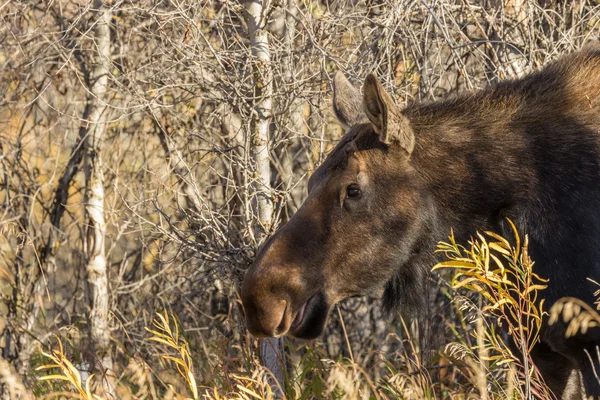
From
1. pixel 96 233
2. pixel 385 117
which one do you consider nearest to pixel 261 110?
pixel 385 117

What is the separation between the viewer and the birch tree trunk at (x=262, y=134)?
18.4 feet

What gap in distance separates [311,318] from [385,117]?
1082mm

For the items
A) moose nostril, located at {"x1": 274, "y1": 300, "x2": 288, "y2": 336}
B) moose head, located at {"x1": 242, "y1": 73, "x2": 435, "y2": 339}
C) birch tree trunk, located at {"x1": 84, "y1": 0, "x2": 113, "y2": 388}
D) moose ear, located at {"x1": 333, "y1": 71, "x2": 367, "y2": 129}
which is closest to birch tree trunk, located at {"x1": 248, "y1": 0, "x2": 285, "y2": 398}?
moose ear, located at {"x1": 333, "y1": 71, "x2": 367, "y2": 129}

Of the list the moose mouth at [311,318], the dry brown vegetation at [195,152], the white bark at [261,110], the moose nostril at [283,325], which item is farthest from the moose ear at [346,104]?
the moose nostril at [283,325]

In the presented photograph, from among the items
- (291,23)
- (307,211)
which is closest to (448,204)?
(307,211)

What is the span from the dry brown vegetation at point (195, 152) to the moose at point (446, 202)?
70 cm

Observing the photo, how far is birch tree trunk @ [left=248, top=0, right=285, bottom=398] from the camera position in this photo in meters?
5.60

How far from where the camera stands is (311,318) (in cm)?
440

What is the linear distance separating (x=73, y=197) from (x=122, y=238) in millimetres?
657

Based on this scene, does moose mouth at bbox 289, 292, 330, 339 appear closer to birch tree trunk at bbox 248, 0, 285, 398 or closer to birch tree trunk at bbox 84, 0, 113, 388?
birch tree trunk at bbox 248, 0, 285, 398

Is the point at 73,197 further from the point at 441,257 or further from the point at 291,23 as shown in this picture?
the point at 441,257

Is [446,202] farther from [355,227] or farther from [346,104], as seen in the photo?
[346,104]

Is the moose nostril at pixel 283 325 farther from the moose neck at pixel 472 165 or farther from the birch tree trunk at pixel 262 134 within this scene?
the birch tree trunk at pixel 262 134

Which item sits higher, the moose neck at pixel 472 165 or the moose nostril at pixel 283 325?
the moose neck at pixel 472 165
